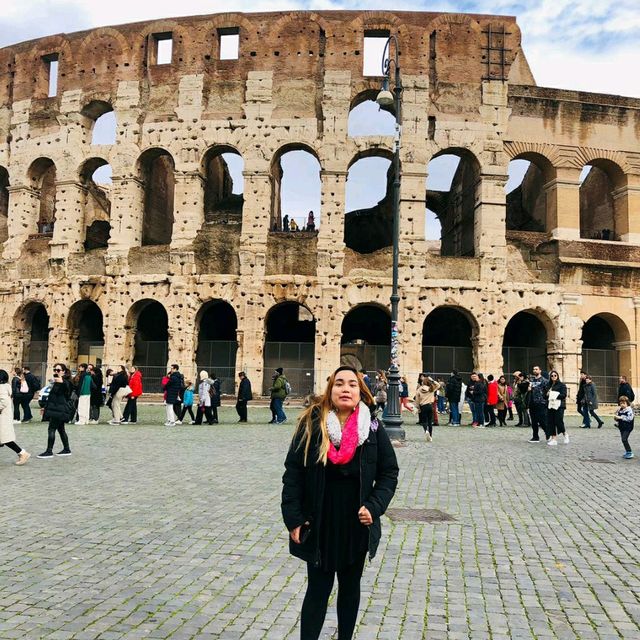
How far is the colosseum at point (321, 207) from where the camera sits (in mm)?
24609

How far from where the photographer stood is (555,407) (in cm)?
1319

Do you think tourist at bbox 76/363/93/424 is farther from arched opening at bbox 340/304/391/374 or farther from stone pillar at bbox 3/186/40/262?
stone pillar at bbox 3/186/40/262

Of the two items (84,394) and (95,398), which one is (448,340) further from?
(84,394)

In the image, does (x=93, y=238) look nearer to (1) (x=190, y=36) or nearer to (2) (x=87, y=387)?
(1) (x=190, y=36)

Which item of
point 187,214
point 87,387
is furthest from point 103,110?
point 87,387

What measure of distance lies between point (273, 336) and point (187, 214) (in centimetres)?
683

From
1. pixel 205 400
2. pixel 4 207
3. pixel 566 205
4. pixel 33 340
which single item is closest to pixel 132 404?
pixel 205 400

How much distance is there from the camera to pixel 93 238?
2973 cm

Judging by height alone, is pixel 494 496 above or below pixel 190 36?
below

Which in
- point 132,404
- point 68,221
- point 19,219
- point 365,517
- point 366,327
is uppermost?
point 19,219

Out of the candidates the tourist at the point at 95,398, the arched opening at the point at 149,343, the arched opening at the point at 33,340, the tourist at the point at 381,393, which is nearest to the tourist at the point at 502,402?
the tourist at the point at 381,393

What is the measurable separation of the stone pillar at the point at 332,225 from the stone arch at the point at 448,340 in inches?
187

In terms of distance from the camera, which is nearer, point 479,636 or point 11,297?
point 479,636

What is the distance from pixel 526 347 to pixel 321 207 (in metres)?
10.5
